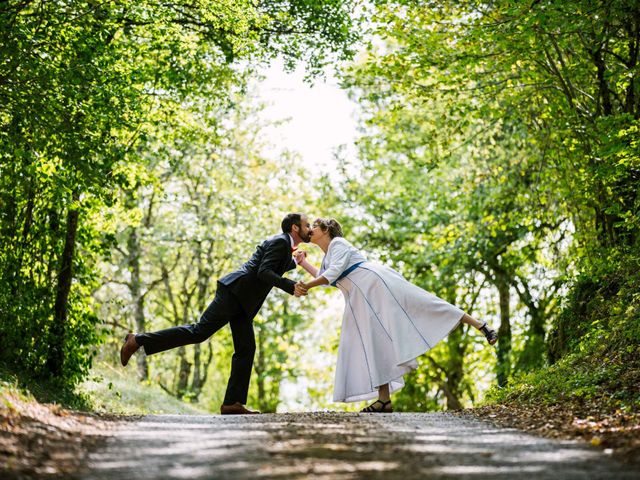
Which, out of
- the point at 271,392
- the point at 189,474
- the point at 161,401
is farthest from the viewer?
the point at 271,392

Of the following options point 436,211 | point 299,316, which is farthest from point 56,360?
point 299,316

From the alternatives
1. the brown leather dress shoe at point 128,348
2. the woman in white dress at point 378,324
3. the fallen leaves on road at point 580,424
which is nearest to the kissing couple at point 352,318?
the woman in white dress at point 378,324

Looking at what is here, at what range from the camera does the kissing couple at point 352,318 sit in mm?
10086

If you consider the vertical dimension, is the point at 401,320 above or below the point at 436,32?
below

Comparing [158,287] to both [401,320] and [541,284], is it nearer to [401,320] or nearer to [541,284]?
[541,284]

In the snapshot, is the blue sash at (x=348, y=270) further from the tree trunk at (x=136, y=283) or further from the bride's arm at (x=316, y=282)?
the tree trunk at (x=136, y=283)

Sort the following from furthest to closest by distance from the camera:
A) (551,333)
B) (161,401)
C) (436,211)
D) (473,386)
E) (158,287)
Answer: (158,287), (473,386), (436,211), (161,401), (551,333)

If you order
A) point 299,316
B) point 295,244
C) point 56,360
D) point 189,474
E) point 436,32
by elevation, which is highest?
point 436,32

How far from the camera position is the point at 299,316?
36156mm

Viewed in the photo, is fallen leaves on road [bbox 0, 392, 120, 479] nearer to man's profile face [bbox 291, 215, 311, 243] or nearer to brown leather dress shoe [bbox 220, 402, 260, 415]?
brown leather dress shoe [bbox 220, 402, 260, 415]

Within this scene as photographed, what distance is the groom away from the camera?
996cm

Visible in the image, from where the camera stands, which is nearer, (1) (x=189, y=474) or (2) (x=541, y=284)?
(1) (x=189, y=474)

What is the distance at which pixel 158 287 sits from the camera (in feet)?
122

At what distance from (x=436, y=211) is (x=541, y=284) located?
4609 millimetres
